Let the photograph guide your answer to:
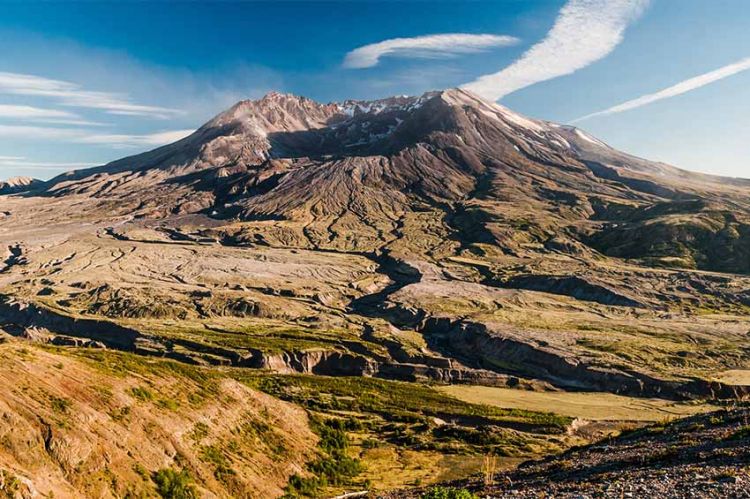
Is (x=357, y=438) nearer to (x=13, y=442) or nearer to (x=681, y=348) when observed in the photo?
(x=13, y=442)

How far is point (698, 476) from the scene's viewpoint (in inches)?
1096

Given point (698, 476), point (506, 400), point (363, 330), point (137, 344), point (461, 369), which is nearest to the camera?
point (698, 476)

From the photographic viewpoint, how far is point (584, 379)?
126 metres

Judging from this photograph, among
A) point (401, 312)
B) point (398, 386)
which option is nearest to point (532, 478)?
point (398, 386)

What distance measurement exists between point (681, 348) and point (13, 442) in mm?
145768

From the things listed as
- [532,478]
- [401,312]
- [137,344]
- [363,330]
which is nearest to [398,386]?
[363,330]

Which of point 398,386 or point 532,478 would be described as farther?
point 398,386

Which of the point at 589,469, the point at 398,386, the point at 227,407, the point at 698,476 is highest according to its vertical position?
the point at 698,476

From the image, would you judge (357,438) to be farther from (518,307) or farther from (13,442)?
(518,307)

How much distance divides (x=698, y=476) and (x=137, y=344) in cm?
14381

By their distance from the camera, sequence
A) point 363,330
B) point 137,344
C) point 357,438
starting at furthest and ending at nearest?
point 363,330 → point 137,344 → point 357,438

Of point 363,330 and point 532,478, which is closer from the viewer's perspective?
point 532,478

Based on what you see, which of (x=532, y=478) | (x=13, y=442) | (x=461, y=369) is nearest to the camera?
(x=13, y=442)

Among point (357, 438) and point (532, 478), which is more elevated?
point (532, 478)
